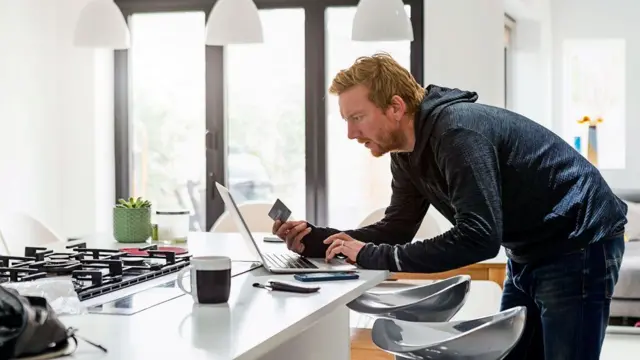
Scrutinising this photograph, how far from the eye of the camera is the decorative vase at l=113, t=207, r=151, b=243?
282 centimetres

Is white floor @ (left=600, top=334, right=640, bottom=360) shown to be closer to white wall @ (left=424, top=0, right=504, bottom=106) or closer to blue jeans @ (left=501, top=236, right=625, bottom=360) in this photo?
white wall @ (left=424, top=0, right=504, bottom=106)

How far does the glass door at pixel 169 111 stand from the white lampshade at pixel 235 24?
88.2 inches

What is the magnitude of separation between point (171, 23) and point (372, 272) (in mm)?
4187

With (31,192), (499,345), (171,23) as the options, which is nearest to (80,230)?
(31,192)

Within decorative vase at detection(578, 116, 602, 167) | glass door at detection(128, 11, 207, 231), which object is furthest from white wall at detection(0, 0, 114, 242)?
decorative vase at detection(578, 116, 602, 167)

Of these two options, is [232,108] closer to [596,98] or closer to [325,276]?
[596,98]

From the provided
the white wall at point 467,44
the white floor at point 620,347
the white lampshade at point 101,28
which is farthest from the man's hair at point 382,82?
the white wall at point 467,44

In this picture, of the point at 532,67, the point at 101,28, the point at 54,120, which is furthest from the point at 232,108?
the point at 532,67

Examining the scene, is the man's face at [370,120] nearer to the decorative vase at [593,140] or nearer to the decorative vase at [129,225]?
the decorative vase at [129,225]

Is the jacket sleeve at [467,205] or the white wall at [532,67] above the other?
the white wall at [532,67]

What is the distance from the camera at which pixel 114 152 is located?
19.6ft

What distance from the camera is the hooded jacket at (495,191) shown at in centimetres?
196

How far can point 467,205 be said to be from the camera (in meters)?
1.96

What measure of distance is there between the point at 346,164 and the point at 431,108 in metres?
3.57
